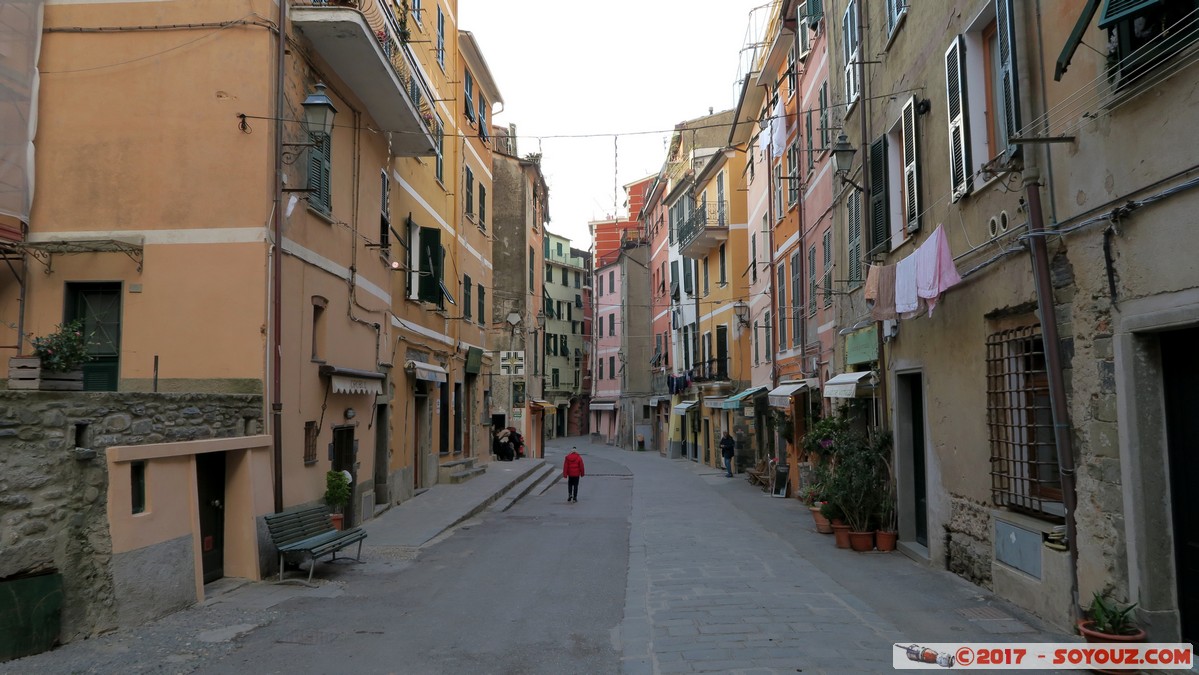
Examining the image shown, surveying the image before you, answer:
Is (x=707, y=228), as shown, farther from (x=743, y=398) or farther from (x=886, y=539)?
(x=886, y=539)

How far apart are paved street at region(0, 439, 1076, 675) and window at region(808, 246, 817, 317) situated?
24.3 ft

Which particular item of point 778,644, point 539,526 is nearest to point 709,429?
point 539,526

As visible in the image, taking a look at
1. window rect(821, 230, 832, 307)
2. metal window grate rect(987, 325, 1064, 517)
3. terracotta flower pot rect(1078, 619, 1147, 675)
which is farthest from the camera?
window rect(821, 230, 832, 307)

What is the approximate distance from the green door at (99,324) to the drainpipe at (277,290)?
2024 millimetres

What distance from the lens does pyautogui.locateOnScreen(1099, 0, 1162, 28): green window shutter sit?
5.27 meters

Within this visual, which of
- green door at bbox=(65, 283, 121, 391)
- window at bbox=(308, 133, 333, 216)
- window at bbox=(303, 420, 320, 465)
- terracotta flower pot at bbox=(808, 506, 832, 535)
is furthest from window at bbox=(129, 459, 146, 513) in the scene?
terracotta flower pot at bbox=(808, 506, 832, 535)

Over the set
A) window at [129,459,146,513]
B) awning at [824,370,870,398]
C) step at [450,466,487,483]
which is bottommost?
step at [450,466,487,483]

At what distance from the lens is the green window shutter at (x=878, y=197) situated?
12.1 metres

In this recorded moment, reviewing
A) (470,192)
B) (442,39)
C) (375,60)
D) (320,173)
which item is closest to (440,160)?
(442,39)

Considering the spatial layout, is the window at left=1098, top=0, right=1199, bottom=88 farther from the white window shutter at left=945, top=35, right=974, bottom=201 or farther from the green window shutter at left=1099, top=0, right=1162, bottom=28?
the white window shutter at left=945, top=35, right=974, bottom=201

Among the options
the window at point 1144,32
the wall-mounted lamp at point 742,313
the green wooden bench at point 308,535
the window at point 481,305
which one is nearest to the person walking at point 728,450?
the wall-mounted lamp at point 742,313

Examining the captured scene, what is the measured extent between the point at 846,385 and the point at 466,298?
13.4m

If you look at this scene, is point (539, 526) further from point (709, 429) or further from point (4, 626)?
point (709, 429)

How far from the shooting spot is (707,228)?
3281cm
